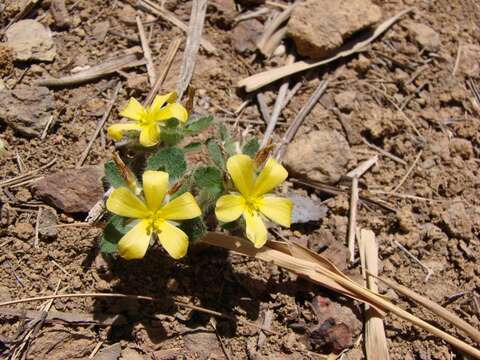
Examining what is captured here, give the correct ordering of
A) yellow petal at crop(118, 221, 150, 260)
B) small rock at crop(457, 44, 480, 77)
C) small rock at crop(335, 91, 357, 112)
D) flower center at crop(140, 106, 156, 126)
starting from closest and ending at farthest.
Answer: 1. yellow petal at crop(118, 221, 150, 260)
2. flower center at crop(140, 106, 156, 126)
3. small rock at crop(335, 91, 357, 112)
4. small rock at crop(457, 44, 480, 77)

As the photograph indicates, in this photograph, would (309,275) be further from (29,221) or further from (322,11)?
(322,11)

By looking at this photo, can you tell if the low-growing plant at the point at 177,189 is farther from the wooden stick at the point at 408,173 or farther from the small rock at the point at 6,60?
the wooden stick at the point at 408,173

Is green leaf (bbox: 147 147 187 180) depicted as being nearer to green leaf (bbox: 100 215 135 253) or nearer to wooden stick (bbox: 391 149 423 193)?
green leaf (bbox: 100 215 135 253)

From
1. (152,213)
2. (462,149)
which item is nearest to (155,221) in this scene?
(152,213)

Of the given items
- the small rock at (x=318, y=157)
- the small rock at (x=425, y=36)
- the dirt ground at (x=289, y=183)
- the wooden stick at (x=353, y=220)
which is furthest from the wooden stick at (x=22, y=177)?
the small rock at (x=425, y=36)

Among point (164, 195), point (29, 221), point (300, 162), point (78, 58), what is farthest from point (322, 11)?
point (29, 221)

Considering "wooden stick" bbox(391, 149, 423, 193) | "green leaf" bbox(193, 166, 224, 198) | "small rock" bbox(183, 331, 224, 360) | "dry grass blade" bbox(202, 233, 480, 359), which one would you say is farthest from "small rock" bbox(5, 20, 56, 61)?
"wooden stick" bbox(391, 149, 423, 193)

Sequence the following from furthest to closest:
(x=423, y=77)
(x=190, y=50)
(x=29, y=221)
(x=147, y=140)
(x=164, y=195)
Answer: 1. (x=423, y=77)
2. (x=190, y=50)
3. (x=29, y=221)
4. (x=147, y=140)
5. (x=164, y=195)
